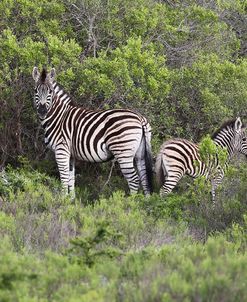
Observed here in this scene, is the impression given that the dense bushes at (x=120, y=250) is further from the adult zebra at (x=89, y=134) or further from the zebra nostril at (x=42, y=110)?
the zebra nostril at (x=42, y=110)

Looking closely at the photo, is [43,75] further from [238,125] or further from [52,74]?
[238,125]

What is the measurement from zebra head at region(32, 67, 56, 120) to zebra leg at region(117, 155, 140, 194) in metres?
1.53

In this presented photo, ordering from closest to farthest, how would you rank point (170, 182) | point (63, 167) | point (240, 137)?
point (170, 182) < point (63, 167) < point (240, 137)

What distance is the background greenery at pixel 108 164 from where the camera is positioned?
6039mm

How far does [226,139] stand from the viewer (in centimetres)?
1323

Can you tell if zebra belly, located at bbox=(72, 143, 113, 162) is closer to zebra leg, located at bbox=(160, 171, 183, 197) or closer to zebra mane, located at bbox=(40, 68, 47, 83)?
zebra leg, located at bbox=(160, 171, 183, 197)

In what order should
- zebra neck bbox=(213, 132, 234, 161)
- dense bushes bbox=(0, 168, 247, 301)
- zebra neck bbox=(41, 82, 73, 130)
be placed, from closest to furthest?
dense bushes bbox=(0, 168, 247, 301) → zebra neck bbox=(41, 82, 73, 130) → zebra neck bbox=(213, 132, 234, 161)

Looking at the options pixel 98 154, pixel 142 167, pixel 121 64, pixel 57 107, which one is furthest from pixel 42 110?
pixel 142 167

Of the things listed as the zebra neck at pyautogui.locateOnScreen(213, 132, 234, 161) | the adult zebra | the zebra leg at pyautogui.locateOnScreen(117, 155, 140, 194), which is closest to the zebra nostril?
the adult zebra

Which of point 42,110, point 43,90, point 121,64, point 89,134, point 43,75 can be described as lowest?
point 89,134

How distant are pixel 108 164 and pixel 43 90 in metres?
2.15

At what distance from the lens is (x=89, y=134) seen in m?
12.4

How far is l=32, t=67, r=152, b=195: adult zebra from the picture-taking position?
12.1m

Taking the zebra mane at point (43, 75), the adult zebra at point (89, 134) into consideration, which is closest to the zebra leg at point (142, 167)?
the adult zebra at point (89, 134)
